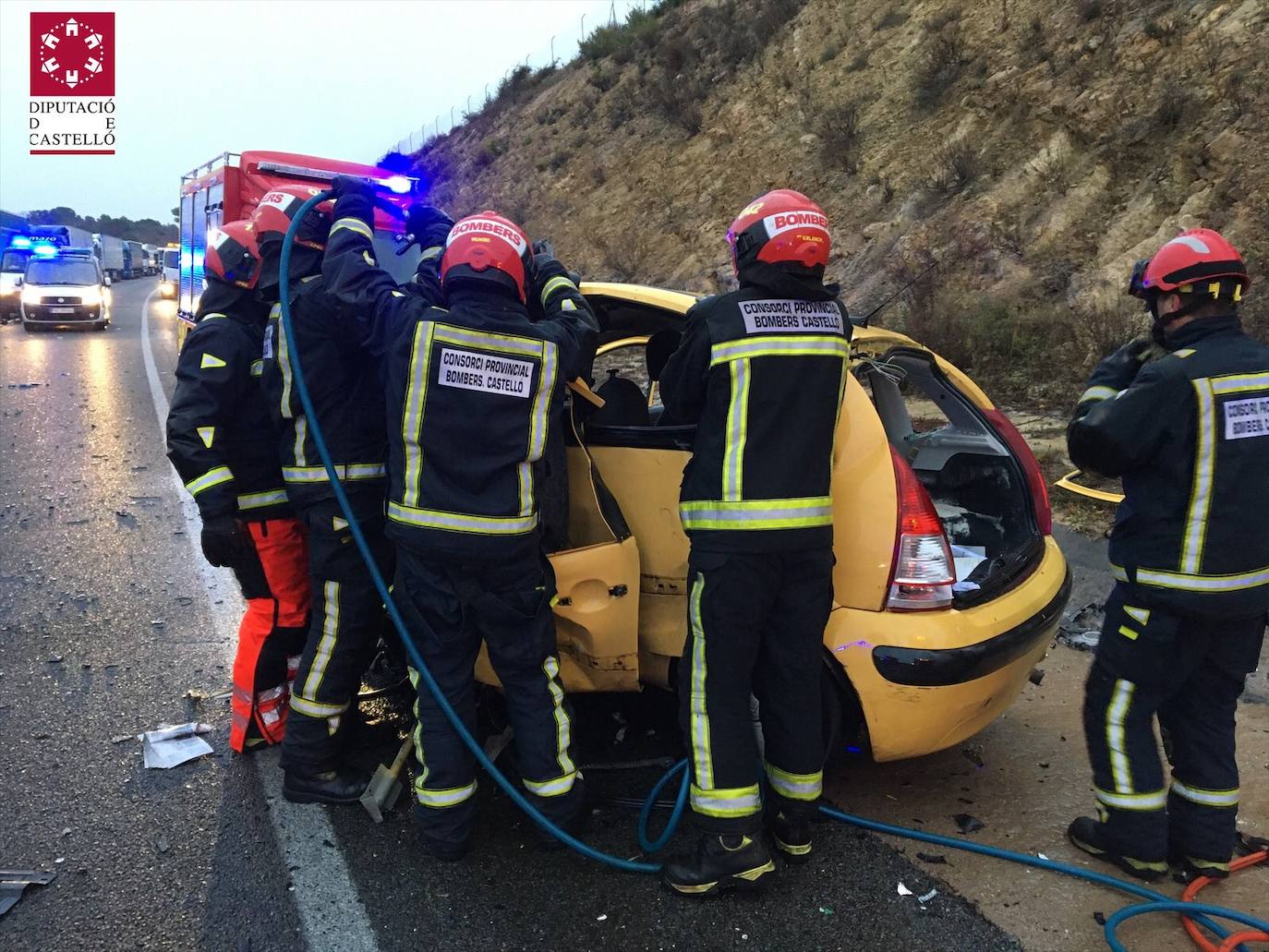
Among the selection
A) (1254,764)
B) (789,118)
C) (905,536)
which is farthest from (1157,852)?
(789,118)

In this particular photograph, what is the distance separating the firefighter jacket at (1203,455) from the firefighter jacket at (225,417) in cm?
283

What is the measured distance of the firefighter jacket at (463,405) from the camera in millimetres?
2764

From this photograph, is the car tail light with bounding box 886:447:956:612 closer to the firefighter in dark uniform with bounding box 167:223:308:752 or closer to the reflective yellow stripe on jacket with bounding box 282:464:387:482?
the reflective yellow stripe on jacket with bounding box 282:464:387:482

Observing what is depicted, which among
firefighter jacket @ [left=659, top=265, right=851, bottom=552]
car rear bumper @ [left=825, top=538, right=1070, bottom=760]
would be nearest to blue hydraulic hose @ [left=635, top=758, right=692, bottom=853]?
car rear bumper @ [left=825, top=538, right=1070, bottom=760]

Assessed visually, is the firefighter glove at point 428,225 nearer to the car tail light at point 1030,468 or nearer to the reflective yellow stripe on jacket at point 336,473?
the reflective yellow stripe on jacket at point 336,473

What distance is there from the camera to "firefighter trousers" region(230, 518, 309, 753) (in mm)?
3453

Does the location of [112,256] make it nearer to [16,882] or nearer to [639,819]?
[16,882]

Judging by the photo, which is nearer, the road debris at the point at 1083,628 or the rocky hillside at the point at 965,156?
the road debris at the point at 1083,628

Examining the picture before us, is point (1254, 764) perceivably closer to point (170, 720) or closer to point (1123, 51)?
point (170, 720)

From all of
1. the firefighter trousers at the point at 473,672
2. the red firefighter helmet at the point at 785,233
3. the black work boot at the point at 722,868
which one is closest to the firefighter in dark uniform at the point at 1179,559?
the red firefighter helmet at the point at 785,233

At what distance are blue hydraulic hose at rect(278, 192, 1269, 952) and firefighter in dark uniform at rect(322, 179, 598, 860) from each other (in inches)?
2.2

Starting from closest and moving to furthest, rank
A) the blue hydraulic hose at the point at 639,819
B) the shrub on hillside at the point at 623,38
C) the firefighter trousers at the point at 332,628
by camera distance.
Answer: the blue hydraulic hose at the point at 639,819 < the firefighter trousers at the point at 332,628 < the shrub on hillside at the point at 623,38

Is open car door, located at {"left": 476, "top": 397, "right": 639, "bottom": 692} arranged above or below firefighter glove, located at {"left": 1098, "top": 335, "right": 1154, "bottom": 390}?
below

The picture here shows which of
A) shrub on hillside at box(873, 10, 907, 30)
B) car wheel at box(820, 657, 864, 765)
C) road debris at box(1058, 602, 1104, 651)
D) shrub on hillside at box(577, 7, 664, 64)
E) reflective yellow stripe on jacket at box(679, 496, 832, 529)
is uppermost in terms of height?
shrub on hillside at box(577, 7, 664, 64)
